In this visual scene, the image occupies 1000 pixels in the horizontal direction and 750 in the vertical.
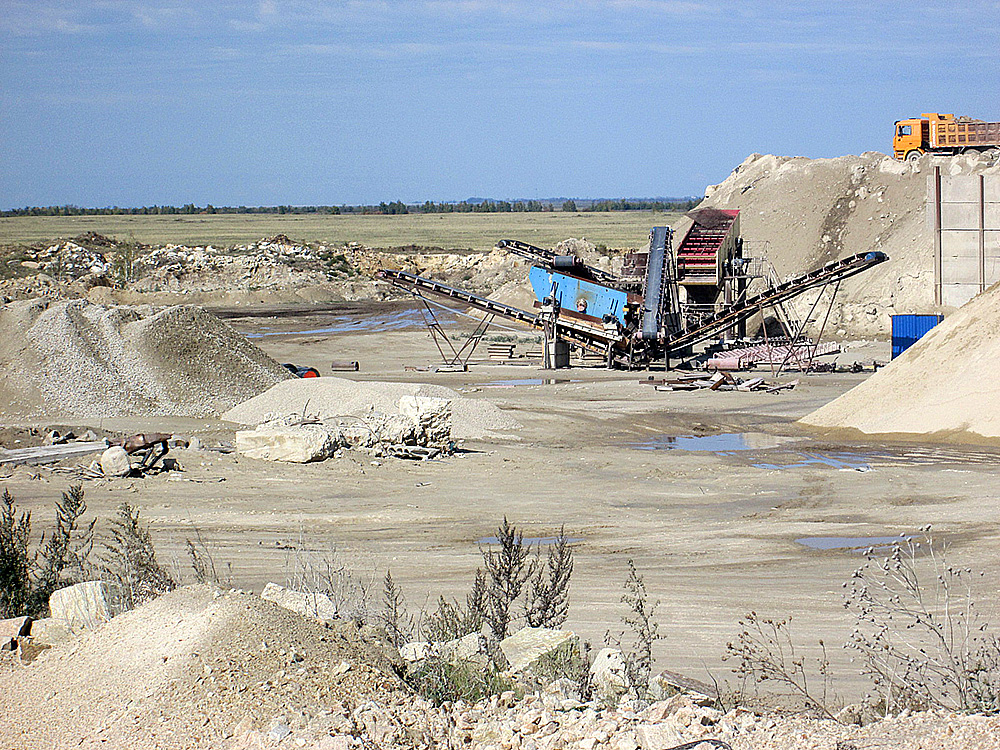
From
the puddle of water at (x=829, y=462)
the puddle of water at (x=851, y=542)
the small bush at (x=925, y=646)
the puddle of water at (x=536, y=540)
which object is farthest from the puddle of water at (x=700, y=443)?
the small bush at (x=925, y=646)

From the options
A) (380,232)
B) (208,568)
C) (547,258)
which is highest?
(380,232)

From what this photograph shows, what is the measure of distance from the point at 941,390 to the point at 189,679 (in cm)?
1524

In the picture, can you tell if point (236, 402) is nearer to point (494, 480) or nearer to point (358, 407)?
point (358, 407)

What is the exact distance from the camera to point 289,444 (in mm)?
15328

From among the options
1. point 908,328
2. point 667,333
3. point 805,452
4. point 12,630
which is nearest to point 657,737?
point 12,630

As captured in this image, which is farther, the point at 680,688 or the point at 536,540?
the point at 536,540

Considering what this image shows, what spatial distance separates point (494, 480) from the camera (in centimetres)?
1480

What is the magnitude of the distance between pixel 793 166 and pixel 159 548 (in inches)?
1624

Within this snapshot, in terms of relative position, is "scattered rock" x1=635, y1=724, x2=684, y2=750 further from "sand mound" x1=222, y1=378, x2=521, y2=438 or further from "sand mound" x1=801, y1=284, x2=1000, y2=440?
"sand mound" x1=801, y1=284, x2=1000, y2=440

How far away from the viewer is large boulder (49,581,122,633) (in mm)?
6609

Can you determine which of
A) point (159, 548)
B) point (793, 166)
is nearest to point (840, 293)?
point (793, 166)

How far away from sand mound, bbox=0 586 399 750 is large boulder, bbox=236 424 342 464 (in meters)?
8.84

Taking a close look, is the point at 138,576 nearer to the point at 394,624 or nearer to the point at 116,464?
the point at 394,624

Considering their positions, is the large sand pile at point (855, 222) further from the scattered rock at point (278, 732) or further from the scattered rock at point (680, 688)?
the scattered rock at point (278, 732)
